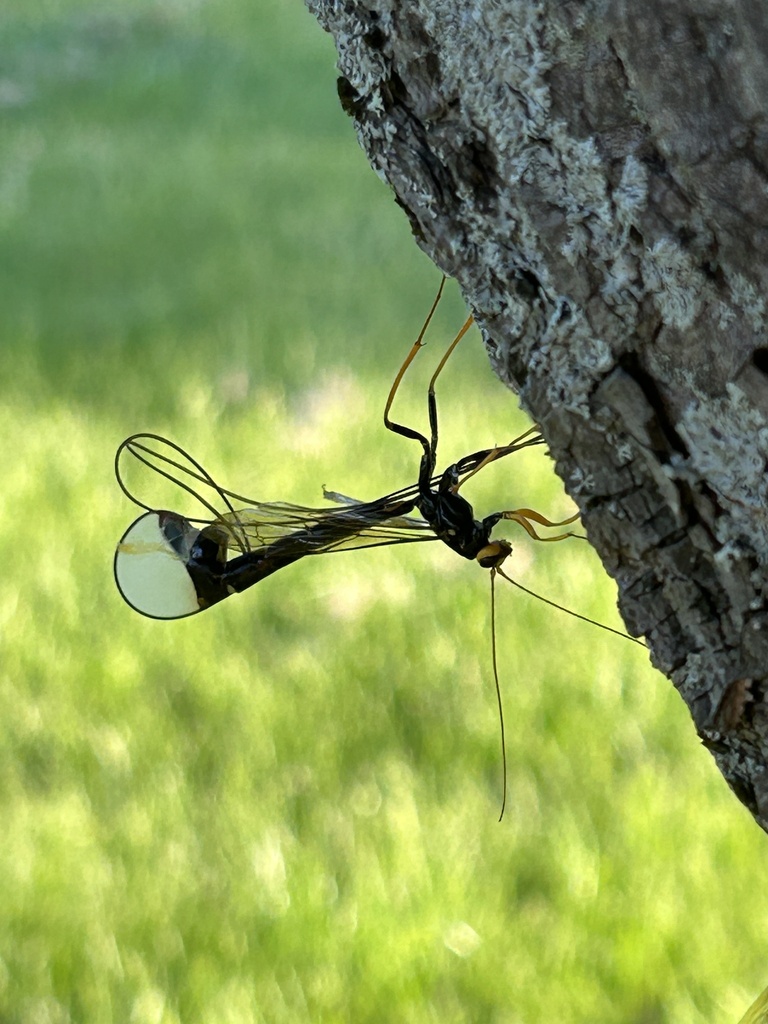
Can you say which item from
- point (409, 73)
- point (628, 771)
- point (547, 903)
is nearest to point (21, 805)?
point (547, 903)

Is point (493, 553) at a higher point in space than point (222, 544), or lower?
lower

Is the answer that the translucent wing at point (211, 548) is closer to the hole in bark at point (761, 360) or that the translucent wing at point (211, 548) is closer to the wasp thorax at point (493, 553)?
the wasp thorax at point (493, 553)

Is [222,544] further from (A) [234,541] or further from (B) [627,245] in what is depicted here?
(B) [627,245]

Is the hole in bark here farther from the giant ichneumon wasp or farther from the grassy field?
the grassy field

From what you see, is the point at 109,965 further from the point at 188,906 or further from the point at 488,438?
the point at 488,438

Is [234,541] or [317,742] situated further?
[317,742]

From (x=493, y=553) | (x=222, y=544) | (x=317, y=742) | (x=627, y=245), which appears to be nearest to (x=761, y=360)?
(x=627, y=245)

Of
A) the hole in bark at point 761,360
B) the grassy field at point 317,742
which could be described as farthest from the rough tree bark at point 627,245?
the grassy field at point 317,742

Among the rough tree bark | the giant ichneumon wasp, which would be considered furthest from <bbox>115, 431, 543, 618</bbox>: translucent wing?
the rough tree bark
